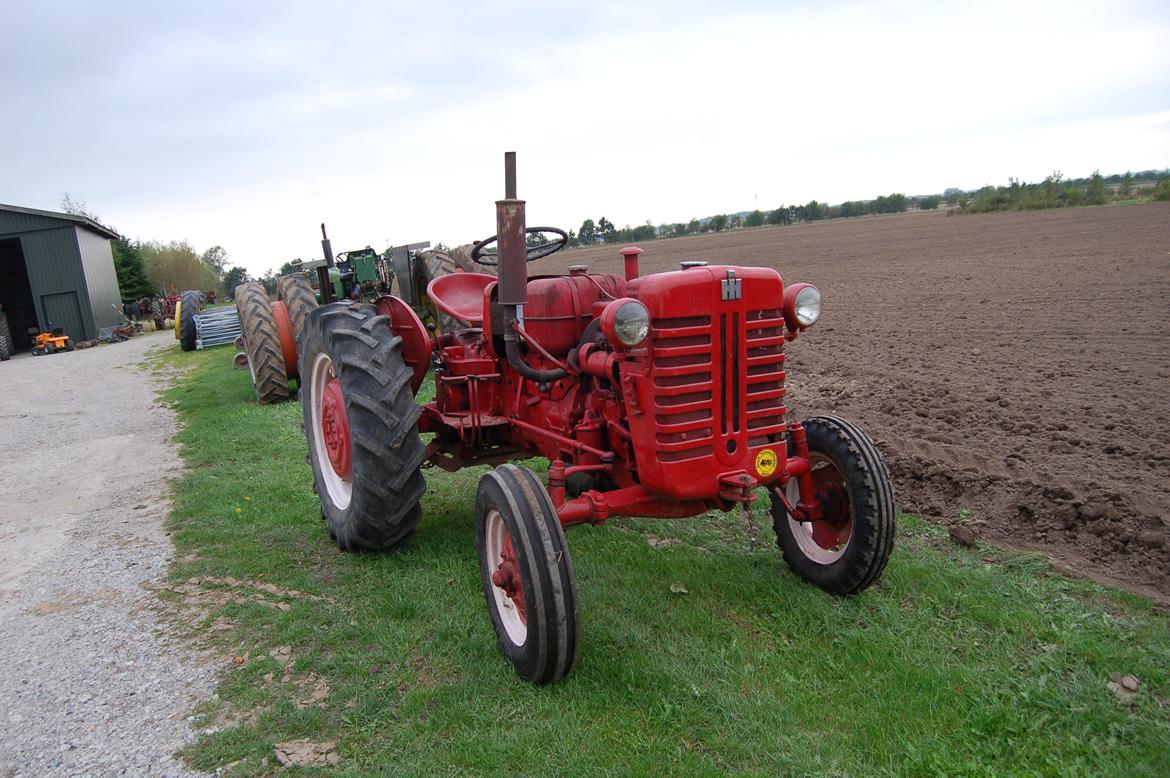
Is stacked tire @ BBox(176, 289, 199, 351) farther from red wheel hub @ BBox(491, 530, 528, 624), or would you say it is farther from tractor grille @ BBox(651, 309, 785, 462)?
tractor grille @ BBox(651, 309, 785, 462)

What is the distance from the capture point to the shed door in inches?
987

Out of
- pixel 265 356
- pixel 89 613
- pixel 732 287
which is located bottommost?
pixel 89 613

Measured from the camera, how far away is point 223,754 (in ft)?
9.28

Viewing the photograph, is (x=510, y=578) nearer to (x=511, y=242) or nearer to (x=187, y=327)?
(x=511, y=242)

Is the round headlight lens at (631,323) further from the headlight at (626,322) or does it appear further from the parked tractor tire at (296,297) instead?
the parked tractor tire at (296,297)

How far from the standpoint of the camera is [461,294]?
545 cm

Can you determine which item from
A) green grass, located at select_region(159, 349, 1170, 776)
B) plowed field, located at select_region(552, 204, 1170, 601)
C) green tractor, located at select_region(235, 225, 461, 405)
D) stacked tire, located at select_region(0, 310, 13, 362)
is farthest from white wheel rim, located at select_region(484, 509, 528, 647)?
stacked tire, located at select_region(0, 310, 13, 362)

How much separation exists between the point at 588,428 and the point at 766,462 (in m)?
0.81

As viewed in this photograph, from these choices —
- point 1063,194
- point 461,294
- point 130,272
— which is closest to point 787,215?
point 1063,194

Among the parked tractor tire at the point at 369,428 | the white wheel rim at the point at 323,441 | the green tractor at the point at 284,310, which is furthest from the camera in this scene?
the green tractor at the point at 284,310

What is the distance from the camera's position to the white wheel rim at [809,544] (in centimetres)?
375

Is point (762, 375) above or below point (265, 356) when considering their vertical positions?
above

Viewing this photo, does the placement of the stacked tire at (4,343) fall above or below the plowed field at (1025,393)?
below

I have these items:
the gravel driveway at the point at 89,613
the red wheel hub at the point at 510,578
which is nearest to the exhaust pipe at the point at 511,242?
the red wheel hub at the point at 510,578
